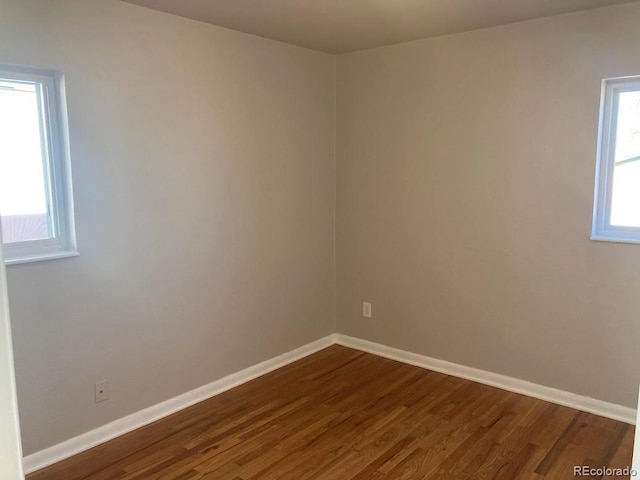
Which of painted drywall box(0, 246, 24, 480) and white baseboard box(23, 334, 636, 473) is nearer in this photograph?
painted drywall box(0, 246, 24, 480)

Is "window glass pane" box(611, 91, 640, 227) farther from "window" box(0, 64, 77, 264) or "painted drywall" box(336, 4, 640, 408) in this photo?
"window" box(0, 64, 77, 264)

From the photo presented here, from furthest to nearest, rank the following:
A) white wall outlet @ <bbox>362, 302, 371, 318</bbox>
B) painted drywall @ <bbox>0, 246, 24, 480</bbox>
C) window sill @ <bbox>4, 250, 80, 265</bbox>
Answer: white wall outlet @ <bbox>362, 302, 371, 318</bbox> → window sill @ <bbox>4, 250, 80, 265</bbox> → painted drywall @ <bbox>0, 246, 24, 480</bbox>

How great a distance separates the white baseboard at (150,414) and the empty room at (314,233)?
0.04 ft

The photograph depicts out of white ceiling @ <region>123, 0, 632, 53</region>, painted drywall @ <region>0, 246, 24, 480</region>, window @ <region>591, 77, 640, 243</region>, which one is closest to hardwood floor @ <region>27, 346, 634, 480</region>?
window @ <region>591, 77, 640, 243</region>

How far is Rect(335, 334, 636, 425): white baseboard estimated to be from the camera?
3.00 m

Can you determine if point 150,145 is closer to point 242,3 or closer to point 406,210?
point 242,3

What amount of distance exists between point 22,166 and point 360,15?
6.60 ft

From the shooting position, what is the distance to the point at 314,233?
13.2 ft

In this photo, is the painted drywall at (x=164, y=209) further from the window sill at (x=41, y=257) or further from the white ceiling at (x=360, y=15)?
the white ceiling at (x=360, y=15)

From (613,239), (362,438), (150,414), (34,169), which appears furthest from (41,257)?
(613,239)

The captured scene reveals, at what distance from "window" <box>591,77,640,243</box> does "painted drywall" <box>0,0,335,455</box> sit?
6.49 ft

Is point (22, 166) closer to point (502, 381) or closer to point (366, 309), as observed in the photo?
point (366, 309)

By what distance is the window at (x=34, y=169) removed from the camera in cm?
242

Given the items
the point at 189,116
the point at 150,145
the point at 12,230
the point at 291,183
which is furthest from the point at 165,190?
the point at 291,183
